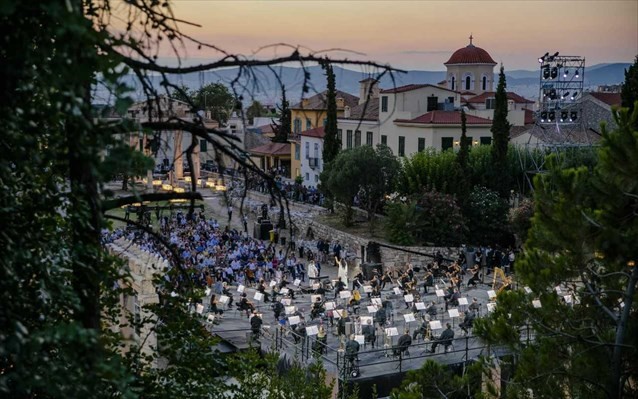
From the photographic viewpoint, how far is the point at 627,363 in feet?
30.9

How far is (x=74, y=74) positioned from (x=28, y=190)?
151 cm

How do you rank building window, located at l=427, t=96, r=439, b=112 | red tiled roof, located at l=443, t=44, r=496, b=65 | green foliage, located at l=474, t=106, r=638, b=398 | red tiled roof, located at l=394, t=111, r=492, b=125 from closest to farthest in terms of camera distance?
green foliage, located at l=474, t=106, r=638, b=398
red tiled roof, located at l=394, t=111, r=492, b=125
building window, located at l=427, t=96, r=439, b=112
red tiled roof, located at l=443, t=44, r=496, b=65

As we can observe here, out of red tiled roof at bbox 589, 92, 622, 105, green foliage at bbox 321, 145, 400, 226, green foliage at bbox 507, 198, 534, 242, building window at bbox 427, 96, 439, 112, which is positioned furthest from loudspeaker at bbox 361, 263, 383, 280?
red tiled roof at bbox 589, 92, 622, 105

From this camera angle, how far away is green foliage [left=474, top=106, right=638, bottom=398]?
916cm

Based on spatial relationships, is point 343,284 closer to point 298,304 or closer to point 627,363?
point 298,304

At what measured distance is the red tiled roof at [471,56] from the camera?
6500cm

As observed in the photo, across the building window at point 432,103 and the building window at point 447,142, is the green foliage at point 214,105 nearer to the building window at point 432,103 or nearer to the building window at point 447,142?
the building window at point 447,142

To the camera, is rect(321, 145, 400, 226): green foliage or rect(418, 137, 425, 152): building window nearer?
rect(321, 145, 400, 226): green foliage

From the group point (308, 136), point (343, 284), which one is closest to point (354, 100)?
point (308, 136)

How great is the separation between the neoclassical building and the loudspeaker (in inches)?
1349

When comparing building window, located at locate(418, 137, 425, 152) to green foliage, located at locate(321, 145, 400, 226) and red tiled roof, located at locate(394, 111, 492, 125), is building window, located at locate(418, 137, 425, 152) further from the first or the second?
green foliage, located at locate(321, 145, 400, 226)

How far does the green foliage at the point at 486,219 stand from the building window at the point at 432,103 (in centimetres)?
1345

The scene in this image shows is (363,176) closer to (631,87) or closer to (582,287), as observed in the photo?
(631,87)

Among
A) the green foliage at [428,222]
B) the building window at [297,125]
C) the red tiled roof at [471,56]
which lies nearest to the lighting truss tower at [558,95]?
the green foliage at [428,222]
